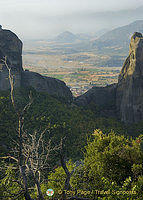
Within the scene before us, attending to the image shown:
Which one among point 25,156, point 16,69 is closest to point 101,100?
point 16,69

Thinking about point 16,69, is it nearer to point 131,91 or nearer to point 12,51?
point 12,51

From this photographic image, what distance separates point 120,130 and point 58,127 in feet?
52.3

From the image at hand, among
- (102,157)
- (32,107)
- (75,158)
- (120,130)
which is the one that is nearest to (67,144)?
(75,158)

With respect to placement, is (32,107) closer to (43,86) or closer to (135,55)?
(43,86)

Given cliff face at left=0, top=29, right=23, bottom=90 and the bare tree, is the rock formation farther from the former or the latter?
the bare tree

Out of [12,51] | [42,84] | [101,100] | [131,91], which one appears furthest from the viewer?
[101,100]

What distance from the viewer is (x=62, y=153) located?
1200 centimetres

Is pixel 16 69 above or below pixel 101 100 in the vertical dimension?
above

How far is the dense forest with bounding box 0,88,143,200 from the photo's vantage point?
1101 centimetres

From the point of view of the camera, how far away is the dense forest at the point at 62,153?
433 inches

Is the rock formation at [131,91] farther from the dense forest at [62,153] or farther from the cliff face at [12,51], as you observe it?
the cliff face at [12,51]

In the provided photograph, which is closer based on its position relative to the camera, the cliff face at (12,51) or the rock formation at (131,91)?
the cliff face at (12,51)

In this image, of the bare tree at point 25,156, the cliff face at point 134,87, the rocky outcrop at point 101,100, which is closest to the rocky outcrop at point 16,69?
the rocky outcrop at point 101,100

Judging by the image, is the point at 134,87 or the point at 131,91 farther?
the point at 131,91
